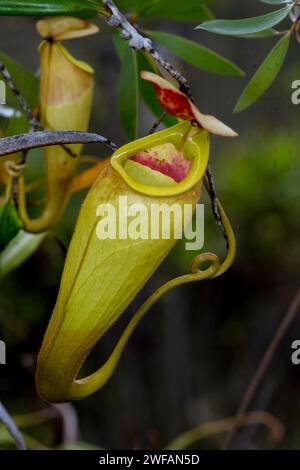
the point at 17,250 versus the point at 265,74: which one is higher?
the point at 265,74

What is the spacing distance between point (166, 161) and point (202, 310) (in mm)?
1280

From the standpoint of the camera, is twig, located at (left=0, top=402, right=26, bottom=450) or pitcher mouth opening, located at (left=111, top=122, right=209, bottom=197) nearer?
pitcher mouth opening, located at (left=111, top=122, right=209, bottom=197)

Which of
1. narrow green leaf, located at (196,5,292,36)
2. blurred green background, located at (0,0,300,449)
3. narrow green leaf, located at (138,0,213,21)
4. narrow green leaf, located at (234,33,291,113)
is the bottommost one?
blurred green background, located at (0,0,300,449)

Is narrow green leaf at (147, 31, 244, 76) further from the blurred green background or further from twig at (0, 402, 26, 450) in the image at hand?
the blurred green background

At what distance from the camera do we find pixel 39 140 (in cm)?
48

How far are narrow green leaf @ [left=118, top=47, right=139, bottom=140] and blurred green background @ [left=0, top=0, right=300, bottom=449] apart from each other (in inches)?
29.6

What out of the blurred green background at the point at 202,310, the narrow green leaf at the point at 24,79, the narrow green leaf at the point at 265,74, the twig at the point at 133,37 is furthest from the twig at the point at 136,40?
the blurred green background at the point at 202,310

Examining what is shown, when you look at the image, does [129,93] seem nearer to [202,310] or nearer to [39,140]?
[39,140]

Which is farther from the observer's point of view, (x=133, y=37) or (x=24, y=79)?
(x=24, y=79)

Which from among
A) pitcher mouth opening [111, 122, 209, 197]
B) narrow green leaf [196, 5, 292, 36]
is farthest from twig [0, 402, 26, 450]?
narrow green leaf [196, 5, 292, 36]

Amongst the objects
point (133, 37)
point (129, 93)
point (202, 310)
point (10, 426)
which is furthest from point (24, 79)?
point (202, 310)

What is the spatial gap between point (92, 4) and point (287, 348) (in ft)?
4.40

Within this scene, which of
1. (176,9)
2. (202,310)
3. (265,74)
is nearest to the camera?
(265,74)

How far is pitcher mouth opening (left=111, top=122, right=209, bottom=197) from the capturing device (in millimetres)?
494
